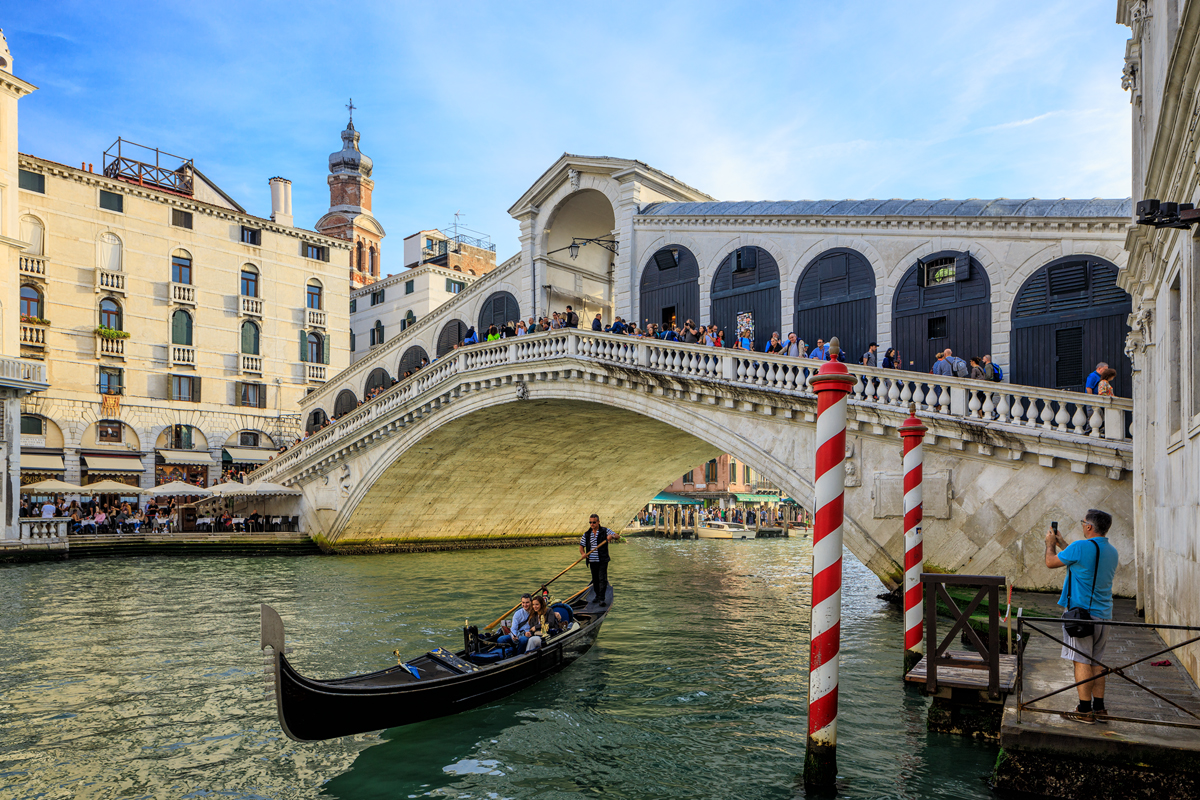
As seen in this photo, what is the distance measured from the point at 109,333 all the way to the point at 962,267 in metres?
21.7

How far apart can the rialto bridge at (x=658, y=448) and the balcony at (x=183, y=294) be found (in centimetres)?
462

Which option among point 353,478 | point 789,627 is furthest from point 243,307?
point 789,627

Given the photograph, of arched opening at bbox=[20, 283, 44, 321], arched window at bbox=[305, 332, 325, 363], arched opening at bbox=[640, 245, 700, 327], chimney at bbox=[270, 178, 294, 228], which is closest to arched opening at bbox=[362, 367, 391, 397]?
arched window at bbox=[305, 332, 325, 363]

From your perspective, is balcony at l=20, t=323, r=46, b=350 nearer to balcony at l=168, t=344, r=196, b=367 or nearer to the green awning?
balcony at l=168, t=344, r=196, b=367

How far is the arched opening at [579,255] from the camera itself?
20.4m

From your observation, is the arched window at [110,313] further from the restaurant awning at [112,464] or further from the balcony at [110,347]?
the restaurant awning at [112,464]

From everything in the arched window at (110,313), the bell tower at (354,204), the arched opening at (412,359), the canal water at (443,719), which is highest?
the bell tower at (354,204)

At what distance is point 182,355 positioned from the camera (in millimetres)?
25312

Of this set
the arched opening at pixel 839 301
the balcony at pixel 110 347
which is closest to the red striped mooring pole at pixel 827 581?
the arched opening at pixel 839 301

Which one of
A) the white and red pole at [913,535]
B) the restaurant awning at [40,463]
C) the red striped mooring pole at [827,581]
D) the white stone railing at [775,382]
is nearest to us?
the red striped mooring pole at [827,581]

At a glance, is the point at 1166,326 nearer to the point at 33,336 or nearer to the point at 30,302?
the point at 33,336

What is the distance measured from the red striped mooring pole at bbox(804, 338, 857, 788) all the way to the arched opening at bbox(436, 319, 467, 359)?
1875cm

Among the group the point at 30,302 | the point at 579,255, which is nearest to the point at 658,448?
the point at 579,255

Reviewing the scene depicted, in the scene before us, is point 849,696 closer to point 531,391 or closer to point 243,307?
point 531,391
